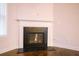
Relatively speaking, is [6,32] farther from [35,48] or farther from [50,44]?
[50,44]

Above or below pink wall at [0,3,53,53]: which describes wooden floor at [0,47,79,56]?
below

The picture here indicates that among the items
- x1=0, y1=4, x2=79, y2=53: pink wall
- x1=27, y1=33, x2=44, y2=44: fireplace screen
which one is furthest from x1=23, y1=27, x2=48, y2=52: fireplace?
x1=0, y1=4, x2=79, y2=53: pink wall

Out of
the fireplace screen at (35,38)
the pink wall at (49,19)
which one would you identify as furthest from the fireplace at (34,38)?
the pink wall at (49,19)

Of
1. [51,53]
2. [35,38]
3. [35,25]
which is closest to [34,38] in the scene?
[35,38]

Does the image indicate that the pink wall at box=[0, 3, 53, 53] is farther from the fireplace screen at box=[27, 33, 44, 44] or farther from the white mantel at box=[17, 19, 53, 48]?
the fireplace screen at box=[27, 33, 44, 44]

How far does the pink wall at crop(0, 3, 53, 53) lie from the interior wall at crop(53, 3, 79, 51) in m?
0.14

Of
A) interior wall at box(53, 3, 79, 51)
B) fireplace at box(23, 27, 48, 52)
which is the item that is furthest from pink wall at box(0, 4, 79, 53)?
fireplace at box(23, 27, 48, 52)

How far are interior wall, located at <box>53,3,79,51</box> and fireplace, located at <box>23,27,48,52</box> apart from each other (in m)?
0.19

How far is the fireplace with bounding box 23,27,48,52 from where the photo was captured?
7.48 ft

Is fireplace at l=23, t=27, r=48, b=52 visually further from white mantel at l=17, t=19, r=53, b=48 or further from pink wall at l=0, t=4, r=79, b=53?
pink wall at l=0, t=4, r=79, b=53

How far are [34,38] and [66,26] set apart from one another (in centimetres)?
59

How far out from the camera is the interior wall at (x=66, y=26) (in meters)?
2.23

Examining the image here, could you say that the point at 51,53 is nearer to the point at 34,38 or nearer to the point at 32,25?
the point at 34,38

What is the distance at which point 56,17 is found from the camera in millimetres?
2262
